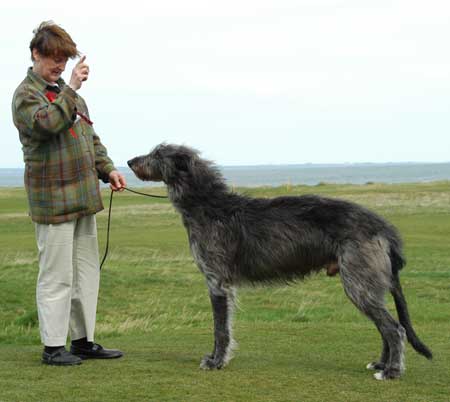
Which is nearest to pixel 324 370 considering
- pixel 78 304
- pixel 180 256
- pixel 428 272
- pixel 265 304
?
pixel 78 304

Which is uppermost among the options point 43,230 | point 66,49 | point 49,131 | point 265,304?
point 66,49

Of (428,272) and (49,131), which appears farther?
(428,272)

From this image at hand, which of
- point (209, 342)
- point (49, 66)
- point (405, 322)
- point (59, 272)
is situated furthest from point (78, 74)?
point (405, 322)

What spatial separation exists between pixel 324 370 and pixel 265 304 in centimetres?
759

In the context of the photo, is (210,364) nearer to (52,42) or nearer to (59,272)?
(59,272)

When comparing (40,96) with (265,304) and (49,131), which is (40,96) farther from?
(265,304)

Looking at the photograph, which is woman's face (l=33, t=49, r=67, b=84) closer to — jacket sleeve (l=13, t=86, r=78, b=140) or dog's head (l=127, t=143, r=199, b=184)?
jacket sleeve (l=13, t=86, r=78, b=140)

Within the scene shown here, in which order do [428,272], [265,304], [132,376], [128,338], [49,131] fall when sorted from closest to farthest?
[132,376], [49,131], [128,338], [265,304], [428,272]

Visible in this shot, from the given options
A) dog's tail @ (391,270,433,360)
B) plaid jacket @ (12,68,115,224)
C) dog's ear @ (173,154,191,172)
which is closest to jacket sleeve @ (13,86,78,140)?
plaid jacket @ (12,68,115,224)

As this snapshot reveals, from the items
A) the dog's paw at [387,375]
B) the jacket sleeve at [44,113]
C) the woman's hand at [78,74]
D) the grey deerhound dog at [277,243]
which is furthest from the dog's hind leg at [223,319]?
the woman's hand at [78,74]

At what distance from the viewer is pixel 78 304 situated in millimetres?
7914

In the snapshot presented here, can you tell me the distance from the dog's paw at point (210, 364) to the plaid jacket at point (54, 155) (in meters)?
1.88

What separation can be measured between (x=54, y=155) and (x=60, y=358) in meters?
1.99

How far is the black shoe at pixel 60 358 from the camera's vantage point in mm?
7340
